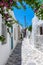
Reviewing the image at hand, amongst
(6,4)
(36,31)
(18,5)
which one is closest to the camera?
(6,4)

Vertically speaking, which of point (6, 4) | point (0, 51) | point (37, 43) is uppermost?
point (6, 4)

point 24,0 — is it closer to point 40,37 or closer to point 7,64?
point 7,64

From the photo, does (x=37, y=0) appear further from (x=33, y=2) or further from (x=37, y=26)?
(x=37, y=26)

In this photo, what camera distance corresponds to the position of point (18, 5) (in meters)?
1.35

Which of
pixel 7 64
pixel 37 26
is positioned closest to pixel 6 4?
pixel 7 64

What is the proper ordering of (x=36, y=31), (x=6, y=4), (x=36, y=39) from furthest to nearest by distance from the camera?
1. (x=36, y=31)
2. (x=36, y=39)
3. (x=6, y=4)

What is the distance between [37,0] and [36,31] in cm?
1204

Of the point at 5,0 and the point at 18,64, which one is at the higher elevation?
the point at 5,0

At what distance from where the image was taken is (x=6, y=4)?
118cm

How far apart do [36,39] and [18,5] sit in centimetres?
1120

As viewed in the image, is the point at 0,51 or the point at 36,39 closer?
the point at 0,51

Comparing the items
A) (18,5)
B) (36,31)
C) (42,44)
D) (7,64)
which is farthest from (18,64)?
(36,31)

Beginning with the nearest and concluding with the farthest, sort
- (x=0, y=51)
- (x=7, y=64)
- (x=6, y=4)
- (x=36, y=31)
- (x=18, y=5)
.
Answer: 1. (x=6, y=4)
2. (x=18, y=5)
3. (x=0, y=51)
4. (x=7, y=64)
5. (x=36, y=31)

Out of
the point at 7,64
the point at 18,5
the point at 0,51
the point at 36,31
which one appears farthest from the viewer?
the point at 36,31
